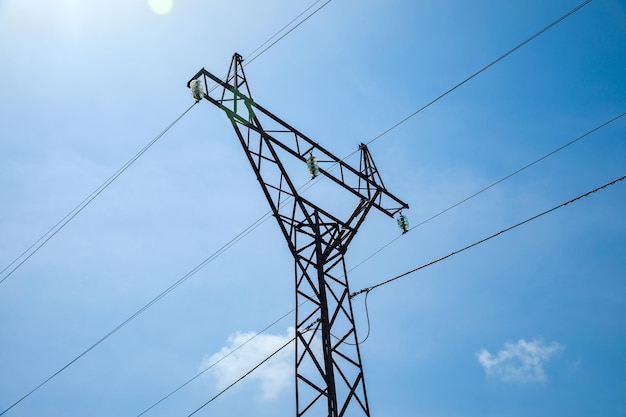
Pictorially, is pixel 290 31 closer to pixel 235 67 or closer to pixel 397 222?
pixel 235 67

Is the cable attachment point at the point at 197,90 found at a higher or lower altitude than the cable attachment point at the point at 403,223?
higher

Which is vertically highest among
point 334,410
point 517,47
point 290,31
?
point 290,31

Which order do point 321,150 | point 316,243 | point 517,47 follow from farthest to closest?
1. point 321,150
2. point 316,243
3. point 517,47

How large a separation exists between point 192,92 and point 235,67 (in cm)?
144

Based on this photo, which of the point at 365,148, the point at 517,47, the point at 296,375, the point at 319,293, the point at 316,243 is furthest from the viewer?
the point at 365,148

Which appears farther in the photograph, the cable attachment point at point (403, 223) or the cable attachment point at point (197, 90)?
the cable attachment point at point (403, 223)

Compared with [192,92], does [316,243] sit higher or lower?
lower

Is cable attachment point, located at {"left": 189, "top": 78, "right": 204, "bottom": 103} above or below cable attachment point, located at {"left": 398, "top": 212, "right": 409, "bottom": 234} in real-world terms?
above

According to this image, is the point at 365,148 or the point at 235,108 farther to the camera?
the point at 365,148

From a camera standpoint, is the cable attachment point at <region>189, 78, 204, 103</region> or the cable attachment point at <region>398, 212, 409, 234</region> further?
the cable attachment point at <region>398, 212, 409, 234</region>

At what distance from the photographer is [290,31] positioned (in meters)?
12.8

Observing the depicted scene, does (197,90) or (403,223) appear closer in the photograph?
(197,90)

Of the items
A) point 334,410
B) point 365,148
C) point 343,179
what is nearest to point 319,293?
point 334,410

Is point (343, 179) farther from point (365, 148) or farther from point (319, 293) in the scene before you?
point (319, 293)
